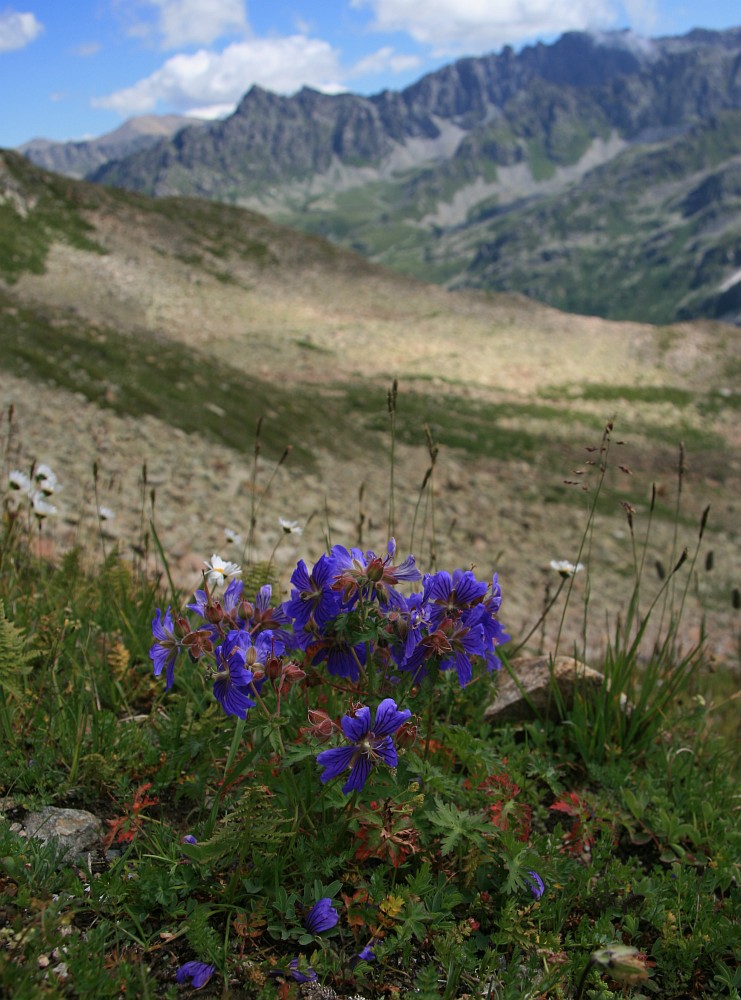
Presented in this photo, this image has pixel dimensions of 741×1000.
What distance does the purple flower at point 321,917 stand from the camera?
2.49m

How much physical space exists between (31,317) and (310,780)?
15.2 metres

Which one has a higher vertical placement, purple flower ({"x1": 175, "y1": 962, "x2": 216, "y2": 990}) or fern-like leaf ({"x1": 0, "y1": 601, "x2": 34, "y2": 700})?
fern-like leaf ({"x1": 0, "y1": 601, "x2": 34, "y2": 700})

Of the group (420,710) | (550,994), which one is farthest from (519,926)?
(420,710)

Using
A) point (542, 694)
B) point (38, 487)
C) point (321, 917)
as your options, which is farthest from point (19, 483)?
point (542, 694)

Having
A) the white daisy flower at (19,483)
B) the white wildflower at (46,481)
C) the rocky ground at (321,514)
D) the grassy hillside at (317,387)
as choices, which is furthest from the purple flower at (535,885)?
the rocky ground at (321,514)

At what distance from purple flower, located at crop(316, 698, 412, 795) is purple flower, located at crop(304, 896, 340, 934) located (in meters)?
0.59

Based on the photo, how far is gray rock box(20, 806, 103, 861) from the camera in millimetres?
2859

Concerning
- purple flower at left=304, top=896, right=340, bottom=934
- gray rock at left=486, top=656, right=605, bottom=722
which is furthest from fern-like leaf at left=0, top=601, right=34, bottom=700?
gray rock at left=486, top=656, right=605, bottom=722

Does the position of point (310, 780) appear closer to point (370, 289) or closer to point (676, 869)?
point (676, 869)

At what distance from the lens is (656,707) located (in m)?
3.96

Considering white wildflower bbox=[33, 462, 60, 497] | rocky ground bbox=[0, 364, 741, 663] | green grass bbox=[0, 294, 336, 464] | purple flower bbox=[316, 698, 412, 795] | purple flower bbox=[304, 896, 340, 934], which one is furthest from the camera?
green grass bbox=[0, 294, 336, 464]

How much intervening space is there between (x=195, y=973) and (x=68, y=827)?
94 cm

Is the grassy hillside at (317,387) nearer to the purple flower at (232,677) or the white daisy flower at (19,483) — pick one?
the white daisy flower at (19,483)

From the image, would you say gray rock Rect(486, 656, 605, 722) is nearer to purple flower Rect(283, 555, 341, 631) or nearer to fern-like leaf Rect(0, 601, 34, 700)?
purple flower Rect(283, 555, 341, 631)
